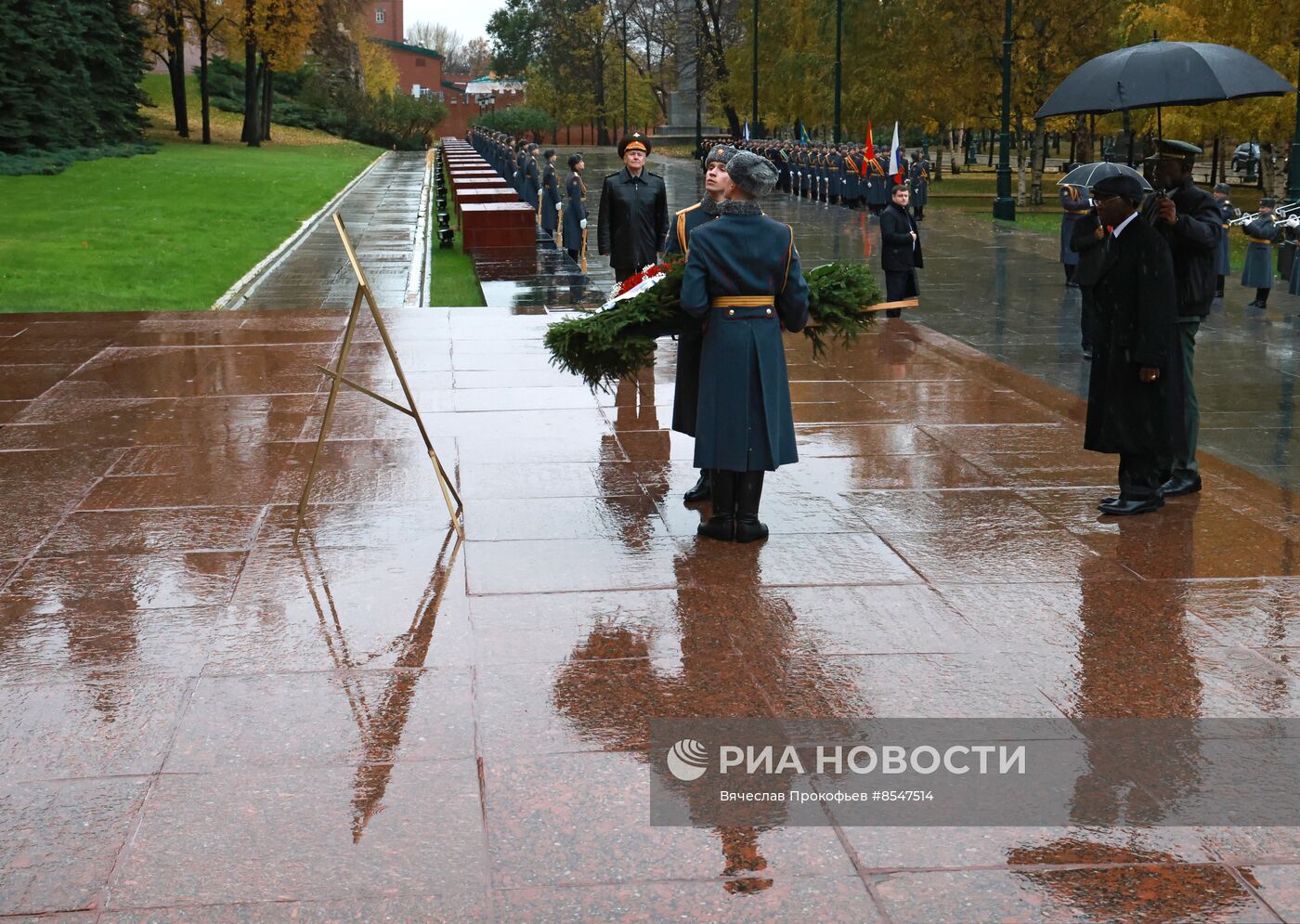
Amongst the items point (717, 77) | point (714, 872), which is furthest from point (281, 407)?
point (717, 77)

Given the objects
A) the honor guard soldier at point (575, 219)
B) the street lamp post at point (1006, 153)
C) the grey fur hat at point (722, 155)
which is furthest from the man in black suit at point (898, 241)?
the street lamp post at point (1006, 153)

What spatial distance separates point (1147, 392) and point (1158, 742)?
2.93 m

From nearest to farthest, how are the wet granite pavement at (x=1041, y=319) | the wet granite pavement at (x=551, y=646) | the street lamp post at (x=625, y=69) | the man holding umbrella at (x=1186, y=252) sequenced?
the wet granite pavement at (x=551, y=646) → the man holding umbrella at (x=1186, y=252) → the wet granite pavement at (x=1041, y=319) → the street lamp post at (x=625, y=69)

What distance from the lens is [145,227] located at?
25.2m

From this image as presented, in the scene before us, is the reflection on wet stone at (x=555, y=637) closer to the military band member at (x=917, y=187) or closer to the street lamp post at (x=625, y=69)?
the military band member at (x=917, y=187)

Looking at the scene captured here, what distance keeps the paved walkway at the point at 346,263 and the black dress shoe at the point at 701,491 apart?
9.30 meters

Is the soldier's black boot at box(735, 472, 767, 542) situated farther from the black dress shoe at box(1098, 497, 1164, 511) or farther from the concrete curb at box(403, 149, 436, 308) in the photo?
the concrete curb at box(403, 149, 436, 308)

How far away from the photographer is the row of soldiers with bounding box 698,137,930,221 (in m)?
31.3

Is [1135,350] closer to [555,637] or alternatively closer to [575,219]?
[555,637]

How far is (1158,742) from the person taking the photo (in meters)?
4.59

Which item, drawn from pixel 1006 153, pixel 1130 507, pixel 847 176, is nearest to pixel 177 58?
pixel 847 176

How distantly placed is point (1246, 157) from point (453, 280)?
3625 centimetres

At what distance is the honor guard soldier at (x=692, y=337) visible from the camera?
6809 mm

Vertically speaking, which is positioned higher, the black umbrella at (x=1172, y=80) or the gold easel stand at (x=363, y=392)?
the black umbrella at (x=1172, y=80)
